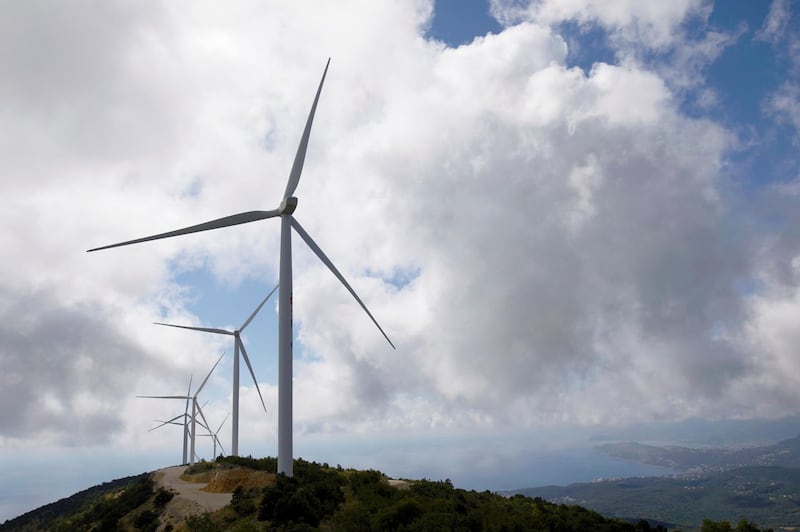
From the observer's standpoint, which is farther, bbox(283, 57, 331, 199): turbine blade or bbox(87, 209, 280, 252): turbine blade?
bbox(283, 57, 331, 199): turbine blade

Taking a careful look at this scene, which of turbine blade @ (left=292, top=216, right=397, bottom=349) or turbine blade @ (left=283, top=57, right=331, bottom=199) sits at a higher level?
turbine blade @ (left=283, top=57, right=331, bottom=199)

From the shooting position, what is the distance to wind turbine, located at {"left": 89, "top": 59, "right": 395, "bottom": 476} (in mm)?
38938

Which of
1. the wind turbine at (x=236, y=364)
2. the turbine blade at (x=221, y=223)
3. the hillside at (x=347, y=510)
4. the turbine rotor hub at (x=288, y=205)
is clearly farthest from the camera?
the wind turbine at (x=236, y=364)

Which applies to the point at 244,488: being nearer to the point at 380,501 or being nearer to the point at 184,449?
the point at 380,501

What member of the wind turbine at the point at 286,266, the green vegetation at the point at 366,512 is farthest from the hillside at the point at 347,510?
the wind turbine at the point at 286,266

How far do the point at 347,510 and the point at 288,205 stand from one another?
26.6 m

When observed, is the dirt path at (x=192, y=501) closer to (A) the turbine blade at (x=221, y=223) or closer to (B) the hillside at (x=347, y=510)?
(B) the hillside at (x=347, y=510)

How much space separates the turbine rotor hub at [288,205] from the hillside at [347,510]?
23.3 m

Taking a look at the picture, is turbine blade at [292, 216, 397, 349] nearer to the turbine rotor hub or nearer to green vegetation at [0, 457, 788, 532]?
the turbine rotor hub

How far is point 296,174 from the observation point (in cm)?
4862

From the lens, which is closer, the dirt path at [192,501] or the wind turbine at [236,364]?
the dirt path at [192,501]

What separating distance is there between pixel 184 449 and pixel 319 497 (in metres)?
95.0

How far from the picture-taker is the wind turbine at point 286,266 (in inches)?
1533

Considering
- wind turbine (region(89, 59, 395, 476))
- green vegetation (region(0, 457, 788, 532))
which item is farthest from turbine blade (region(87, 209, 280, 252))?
green vegetation (region(0, 457, 788, 532))
